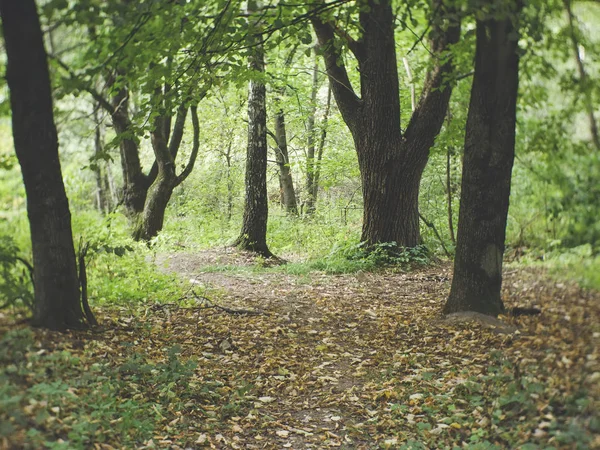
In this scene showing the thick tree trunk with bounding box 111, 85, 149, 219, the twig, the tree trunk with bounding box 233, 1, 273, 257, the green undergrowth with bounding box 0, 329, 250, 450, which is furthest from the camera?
the thick tree trunk with bounding box 111, 85, 149, 219

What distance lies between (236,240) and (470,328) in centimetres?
801

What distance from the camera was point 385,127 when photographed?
9.69 meters

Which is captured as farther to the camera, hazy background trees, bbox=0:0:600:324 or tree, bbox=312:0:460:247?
tree, bbox=312:0:460:247

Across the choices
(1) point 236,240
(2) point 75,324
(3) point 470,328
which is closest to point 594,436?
(3) point 470,328

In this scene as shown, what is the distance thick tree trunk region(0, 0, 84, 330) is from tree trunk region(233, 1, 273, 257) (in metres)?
7.75

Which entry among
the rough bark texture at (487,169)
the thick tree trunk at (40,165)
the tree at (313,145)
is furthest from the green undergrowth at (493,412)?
the tree at (313,145)

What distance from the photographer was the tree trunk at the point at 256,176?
12.0 m

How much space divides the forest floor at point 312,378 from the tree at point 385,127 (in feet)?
10.8

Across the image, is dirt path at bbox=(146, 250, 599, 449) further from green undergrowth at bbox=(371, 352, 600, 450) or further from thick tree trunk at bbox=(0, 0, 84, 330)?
thick tree trunk at bbox=(0, 0, 84, 330)

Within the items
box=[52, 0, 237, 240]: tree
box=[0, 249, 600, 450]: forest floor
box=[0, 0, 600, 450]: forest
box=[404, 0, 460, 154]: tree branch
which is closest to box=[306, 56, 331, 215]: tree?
box=[404, 0, 460, 154]: tree branch

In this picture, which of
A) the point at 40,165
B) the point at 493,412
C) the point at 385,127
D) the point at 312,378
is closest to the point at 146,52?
the point at 40,165

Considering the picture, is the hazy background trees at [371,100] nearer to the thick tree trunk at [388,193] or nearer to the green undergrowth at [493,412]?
the thick tree trunk at [388,193]

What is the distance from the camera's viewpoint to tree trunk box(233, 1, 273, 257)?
12.0 metres

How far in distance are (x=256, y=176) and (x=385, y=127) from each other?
3716 mm
